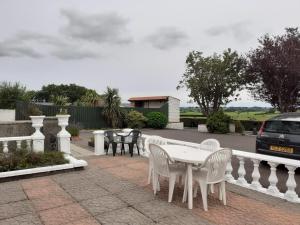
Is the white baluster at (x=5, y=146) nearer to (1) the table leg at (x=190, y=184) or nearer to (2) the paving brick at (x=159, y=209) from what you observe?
(2) the paving brick at (x=159, y=209)

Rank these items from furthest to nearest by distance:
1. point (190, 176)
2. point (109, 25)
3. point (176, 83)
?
1. point (176, 83)
2. point (109, 25)
3. point (190, 176)

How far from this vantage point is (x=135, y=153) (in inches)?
335

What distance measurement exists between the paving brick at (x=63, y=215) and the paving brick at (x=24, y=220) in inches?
3.2

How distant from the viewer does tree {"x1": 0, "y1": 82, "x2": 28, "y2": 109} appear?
1898 centimetres

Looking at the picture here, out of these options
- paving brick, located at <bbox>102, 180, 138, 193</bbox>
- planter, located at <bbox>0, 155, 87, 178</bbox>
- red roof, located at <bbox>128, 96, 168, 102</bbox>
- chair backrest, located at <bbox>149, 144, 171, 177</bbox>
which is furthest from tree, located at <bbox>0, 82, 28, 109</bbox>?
chair backrest, located at <bbox>149, 144, 171, 177</bbox>

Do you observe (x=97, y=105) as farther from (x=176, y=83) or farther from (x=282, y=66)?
(x=282, y=66)

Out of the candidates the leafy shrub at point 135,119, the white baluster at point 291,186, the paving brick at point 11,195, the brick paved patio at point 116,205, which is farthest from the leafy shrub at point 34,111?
the white baluster at point 291,186

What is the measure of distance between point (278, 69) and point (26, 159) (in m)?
17.4

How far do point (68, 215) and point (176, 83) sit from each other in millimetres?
23086

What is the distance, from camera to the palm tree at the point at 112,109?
2009cm

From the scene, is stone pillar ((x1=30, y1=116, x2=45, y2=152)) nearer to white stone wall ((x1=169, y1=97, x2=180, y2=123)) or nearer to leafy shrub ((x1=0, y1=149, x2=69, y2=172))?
leafy shrub ((x1=0, y1=149, x2=69, y2=172))

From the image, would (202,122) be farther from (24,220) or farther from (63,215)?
(24,220)

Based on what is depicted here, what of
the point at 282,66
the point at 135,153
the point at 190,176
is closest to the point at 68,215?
the point at 190,176

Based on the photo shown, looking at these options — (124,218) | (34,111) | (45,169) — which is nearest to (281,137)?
(124,218)
